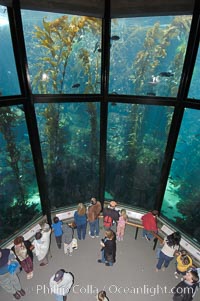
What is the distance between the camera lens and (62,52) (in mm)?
4512

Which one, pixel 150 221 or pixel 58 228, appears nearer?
pixel 58 228

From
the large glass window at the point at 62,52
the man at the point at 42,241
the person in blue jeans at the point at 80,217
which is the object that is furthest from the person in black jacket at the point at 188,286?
the large glass window at the point at 62,52

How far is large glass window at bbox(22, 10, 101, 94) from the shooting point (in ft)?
13.6

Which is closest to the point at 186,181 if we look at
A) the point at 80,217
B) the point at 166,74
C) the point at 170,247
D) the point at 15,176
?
the point at 170,247

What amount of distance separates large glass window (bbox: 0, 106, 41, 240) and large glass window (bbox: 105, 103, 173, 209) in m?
2.16

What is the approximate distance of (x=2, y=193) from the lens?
4660 millimetres

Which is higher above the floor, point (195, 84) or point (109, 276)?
point (195, 84)

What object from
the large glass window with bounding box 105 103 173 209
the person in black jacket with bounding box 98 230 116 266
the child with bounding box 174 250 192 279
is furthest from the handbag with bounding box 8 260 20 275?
the large glass window with bounding box 105 103 173 209

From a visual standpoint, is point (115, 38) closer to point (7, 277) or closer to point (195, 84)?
point (195, 84)

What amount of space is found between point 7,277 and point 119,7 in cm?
572

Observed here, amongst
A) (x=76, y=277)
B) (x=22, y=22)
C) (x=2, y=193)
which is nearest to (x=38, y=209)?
(x=2, y=193)

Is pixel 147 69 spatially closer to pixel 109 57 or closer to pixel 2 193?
pixel 109 57

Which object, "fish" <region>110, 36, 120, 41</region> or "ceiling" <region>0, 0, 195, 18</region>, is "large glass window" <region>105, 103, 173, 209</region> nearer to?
"fish" <region>110, 36, 120, 41</region>

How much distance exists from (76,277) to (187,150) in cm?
384
